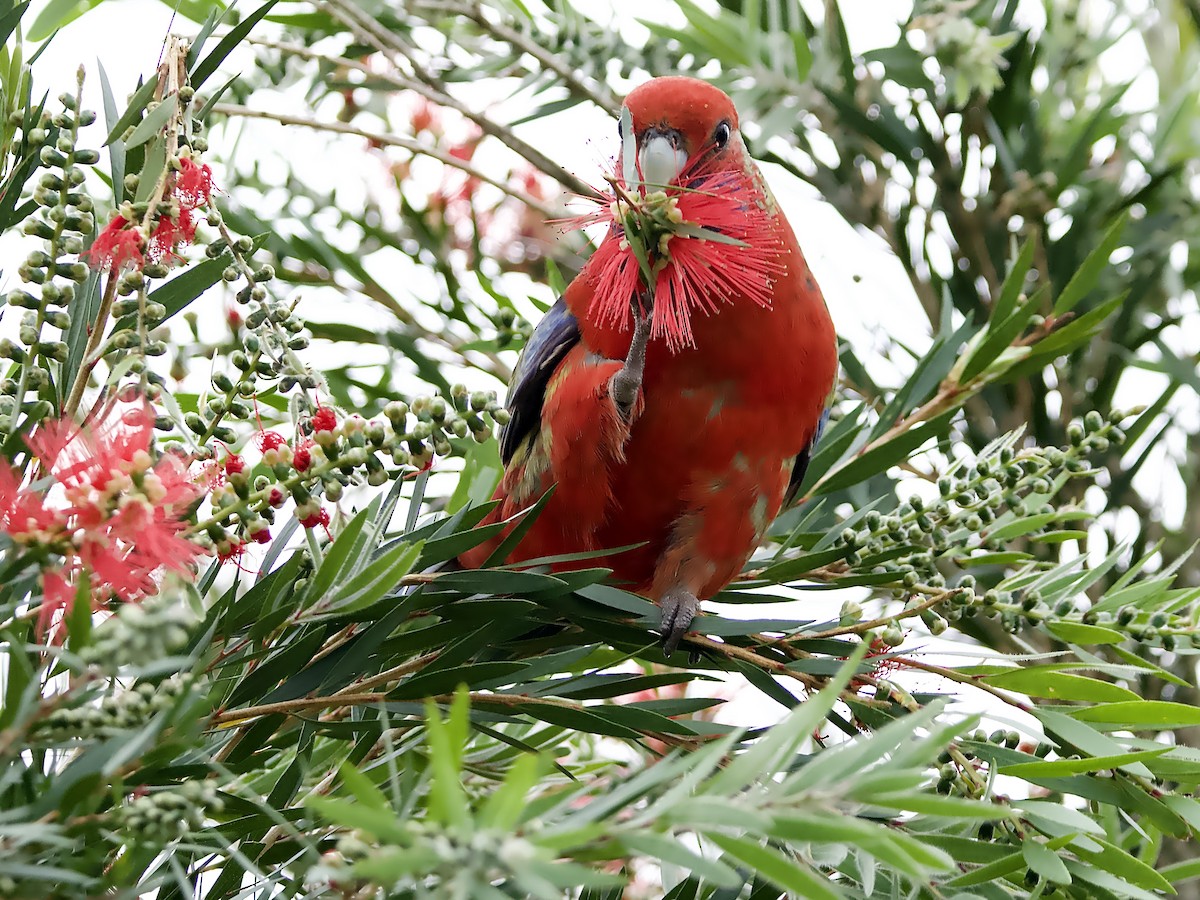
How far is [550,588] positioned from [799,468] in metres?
0.78

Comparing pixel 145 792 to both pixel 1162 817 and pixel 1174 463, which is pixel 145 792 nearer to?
pixel 1162 817

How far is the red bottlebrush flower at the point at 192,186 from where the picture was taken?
873 mm

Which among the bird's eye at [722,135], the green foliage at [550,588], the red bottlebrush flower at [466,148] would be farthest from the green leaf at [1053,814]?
the red bottlebrush flower at [466,148]

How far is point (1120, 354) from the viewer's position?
2127 millimetres

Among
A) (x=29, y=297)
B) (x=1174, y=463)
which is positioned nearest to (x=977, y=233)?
(x=1174, y=463)

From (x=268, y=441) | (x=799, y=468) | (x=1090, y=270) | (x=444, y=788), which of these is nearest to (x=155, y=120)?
(x=268, y=441)

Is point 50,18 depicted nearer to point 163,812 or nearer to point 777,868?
point 163,812

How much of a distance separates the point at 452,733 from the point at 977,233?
6.03 ft

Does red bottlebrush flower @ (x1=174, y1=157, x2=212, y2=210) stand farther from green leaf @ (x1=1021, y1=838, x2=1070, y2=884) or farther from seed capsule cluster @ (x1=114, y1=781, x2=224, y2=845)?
green leaf @ (x1=1021, y1=838, x2=1070, y2=884)

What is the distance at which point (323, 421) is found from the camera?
86 centimetres

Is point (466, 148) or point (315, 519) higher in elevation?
point (466, 148)

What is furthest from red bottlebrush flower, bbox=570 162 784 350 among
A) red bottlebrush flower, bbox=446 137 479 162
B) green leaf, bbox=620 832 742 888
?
red bottlebrush flower, bbox=446 137 479 162

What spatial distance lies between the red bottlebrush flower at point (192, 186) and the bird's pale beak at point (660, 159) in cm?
67

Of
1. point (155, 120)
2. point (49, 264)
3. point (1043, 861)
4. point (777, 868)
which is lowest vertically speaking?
point (1043, 861)
